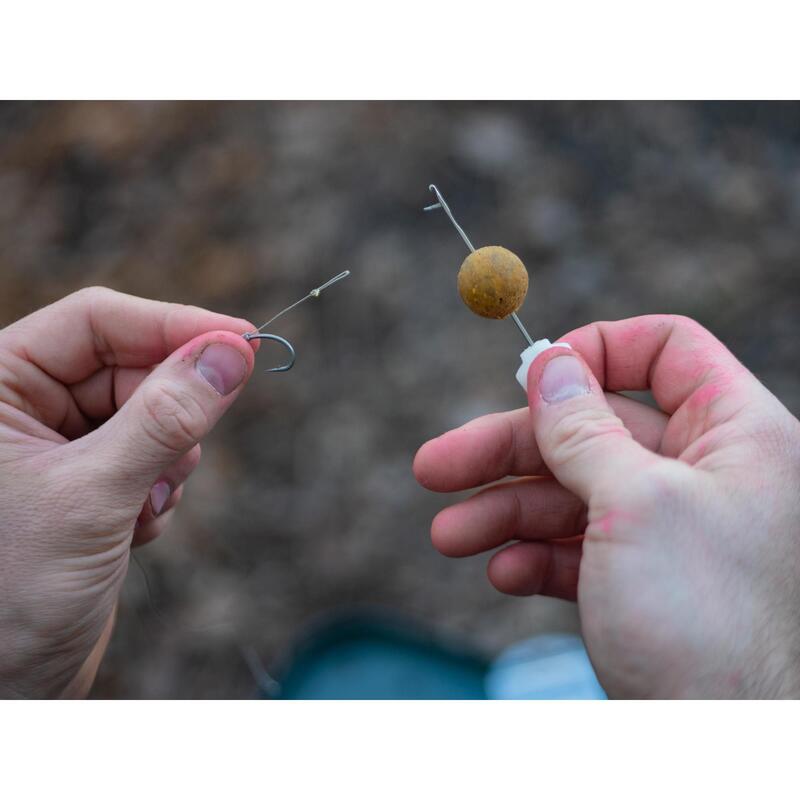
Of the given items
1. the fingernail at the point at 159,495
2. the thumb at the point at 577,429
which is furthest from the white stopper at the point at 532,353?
the fingernail at the point at 159,495

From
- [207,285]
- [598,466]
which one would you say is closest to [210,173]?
[207,285]

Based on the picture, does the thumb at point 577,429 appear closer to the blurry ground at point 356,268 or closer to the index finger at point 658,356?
the index finger at point 658,356

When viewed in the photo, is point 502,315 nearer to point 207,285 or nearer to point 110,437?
point 110,437

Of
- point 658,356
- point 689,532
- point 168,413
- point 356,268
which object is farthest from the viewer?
point 356,268

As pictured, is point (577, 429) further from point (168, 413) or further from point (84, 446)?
point (84, 446)

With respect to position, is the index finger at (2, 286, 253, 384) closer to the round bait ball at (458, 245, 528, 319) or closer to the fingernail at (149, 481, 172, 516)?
the fingernail at (149, 481, 172, 516)

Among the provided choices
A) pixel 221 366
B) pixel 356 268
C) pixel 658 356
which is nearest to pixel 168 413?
pixel 221 366

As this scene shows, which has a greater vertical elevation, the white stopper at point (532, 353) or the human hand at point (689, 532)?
the white stopper at point (532, 353)
